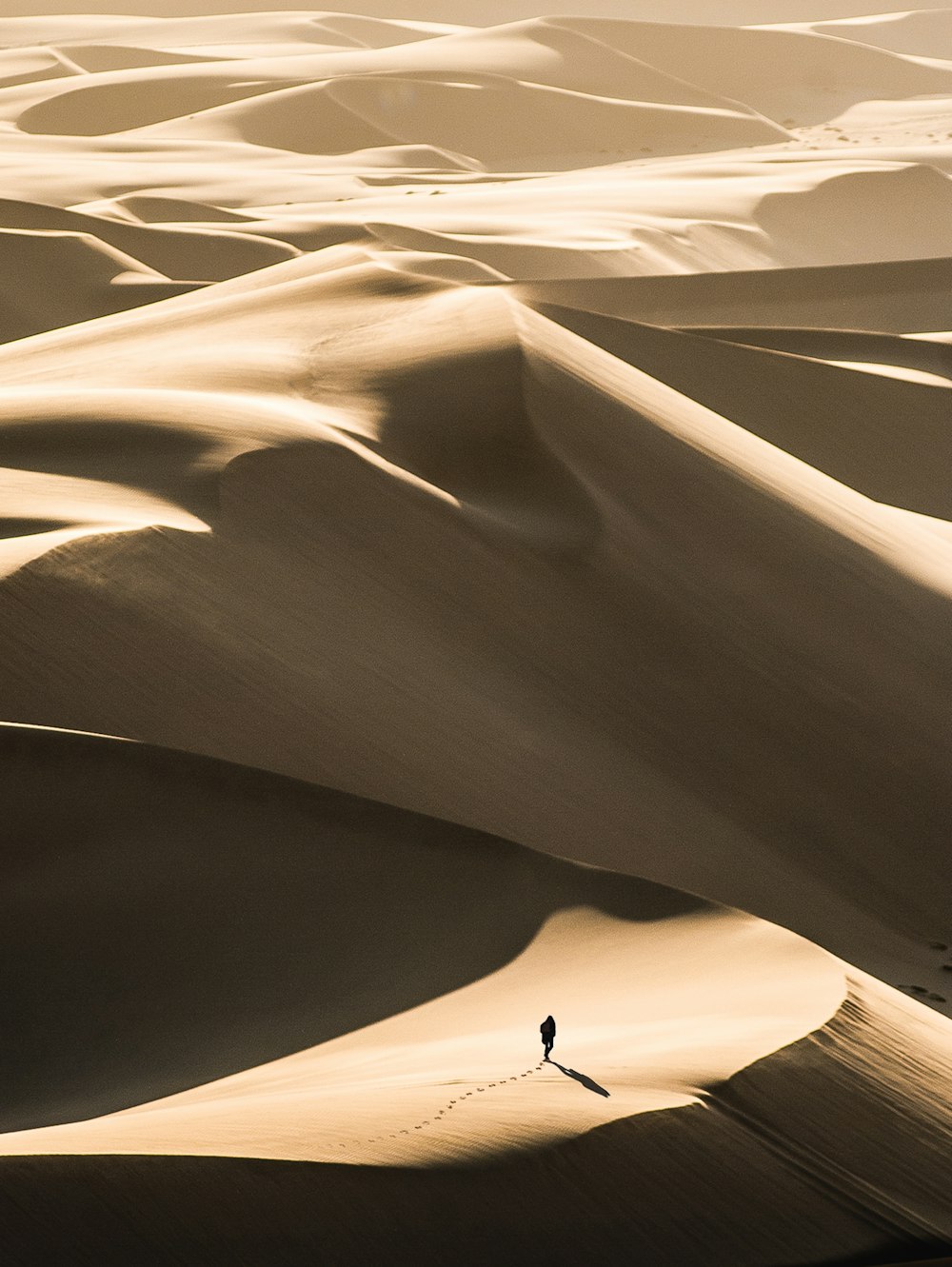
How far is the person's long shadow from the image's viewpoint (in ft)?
7.98

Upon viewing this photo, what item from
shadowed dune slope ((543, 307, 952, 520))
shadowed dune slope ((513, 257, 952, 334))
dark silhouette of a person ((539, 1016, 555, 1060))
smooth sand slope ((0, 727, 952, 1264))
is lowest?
smooth sand slope ((0, 727, 952, 1264))

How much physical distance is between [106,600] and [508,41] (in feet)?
71.5

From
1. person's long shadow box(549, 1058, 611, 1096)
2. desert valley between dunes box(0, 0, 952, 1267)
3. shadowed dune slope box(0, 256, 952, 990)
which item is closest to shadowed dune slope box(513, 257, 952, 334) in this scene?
desert valley between dunes box(0, 0, 952, 1267)

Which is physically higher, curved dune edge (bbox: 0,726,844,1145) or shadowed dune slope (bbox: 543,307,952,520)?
shadowed dune slope (bbox: 543,307,952,520)

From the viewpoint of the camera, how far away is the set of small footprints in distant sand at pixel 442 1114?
7.47ft

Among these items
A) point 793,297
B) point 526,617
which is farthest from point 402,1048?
point 793,297

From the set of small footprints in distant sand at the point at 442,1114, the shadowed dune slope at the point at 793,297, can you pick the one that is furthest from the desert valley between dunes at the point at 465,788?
the shadowed dune slope at the point at 793,297

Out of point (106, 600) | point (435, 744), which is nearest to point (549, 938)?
point (435, 744)

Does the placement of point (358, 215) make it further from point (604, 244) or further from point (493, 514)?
point (493, 514)

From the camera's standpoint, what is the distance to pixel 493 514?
15.7ft

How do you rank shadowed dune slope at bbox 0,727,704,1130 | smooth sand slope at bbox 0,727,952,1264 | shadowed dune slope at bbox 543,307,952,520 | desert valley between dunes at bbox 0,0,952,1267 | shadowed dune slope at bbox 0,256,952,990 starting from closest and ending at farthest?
smooth sand slope at bbox 0,727,952,1264
desert valley between dunes at bbox 0,0,952,1267
shadowed dune slope at bbox 0,727,704,1130
shadowed dune slope at bbox 0,256,952,990
shadowed dune slope at bbox 543,307,952,520

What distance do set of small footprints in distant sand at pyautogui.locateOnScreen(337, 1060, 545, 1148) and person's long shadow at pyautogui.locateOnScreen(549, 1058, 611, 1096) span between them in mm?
30

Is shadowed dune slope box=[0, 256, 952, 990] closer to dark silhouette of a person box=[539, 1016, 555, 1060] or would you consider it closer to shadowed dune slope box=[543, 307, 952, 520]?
dark silhouette of a person box=[539, 1016, 555, 1060]

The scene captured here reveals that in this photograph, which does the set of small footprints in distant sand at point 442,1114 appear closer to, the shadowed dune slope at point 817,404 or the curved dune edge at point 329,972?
the curved dune edge at point 329,972
